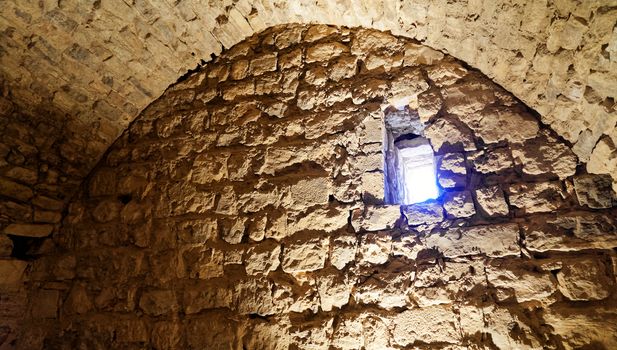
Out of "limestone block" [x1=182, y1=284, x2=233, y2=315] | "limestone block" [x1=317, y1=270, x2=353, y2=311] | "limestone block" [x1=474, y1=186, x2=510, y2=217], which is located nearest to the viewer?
"limestone block" [x1=474, y1=186, x2=510, y2=217]

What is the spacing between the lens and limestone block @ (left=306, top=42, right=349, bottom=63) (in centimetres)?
265

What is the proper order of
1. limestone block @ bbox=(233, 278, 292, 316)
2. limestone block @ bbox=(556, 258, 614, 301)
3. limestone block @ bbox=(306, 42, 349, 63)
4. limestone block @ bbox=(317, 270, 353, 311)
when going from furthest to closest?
1. limestone block @ bbox=(306, 42, 349, 63)
2. limestone block @ bbox=(233, 278, 292, 316)
3. limestone block @ bbox=(317, 270, 353, 311)
4. limestone block @ bbox=(556, 258, 614, 301)

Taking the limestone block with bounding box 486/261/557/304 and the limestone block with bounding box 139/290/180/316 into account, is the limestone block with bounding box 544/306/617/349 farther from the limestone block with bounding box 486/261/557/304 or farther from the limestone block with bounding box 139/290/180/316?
the limestone block with bounding box 139/290/180/316

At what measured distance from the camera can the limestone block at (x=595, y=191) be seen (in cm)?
188

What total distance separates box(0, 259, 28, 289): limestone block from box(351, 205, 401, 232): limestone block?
7.82ft

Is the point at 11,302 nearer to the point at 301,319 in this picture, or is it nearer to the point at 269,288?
the point at 269,288

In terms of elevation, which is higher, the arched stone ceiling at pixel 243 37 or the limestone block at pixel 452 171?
the arched stone ceiling at pixel 243 37

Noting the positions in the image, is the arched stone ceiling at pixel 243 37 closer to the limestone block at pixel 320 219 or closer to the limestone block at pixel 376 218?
the limestone block at pixel 376 218

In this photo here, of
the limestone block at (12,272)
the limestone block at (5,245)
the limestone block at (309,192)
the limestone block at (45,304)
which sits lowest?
the limestone block at (45,304)

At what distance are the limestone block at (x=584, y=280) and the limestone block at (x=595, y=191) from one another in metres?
0.27

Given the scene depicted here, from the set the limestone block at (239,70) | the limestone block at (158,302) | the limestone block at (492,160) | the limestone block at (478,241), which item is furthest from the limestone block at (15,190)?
the limestone block at (492,160)

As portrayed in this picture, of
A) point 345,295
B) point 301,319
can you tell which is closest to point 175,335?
point 301,319

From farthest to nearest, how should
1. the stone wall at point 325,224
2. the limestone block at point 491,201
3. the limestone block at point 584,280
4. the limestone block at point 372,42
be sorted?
1. the limestone block at point 372,42
2. the limestone block at point 491,201
3. the stone wall at point 325,224
4. the limestone block at point 584,280

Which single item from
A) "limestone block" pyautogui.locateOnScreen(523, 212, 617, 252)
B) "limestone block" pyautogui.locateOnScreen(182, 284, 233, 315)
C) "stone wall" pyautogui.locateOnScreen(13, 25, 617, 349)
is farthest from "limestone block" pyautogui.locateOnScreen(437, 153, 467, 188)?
"limestone block" pyautogui.locateOnScreen(182, 284, 233, 315)
